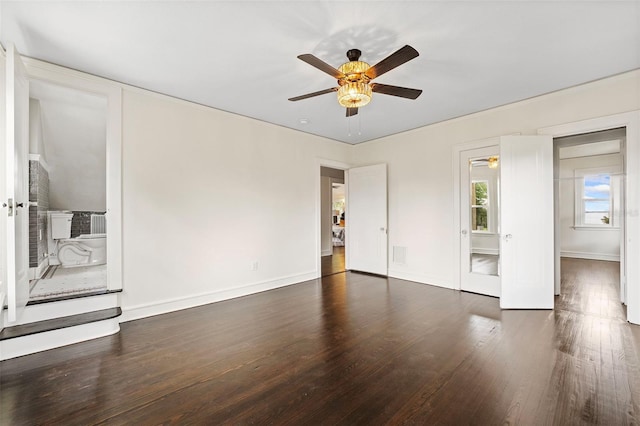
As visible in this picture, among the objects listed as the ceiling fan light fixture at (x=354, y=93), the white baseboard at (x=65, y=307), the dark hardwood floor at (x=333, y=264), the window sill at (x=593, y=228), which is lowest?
the dark hardwood floor at (x=333, y=264)

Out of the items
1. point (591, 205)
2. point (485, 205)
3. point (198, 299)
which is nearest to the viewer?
point (198, 299)

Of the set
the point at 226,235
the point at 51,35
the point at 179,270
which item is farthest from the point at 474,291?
the point at 51,35

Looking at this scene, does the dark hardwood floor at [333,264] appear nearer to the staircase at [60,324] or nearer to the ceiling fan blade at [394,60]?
the staircase at [60,324]

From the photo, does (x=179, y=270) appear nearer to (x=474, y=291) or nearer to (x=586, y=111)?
(x=474, y=291)

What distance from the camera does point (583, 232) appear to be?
7.29 m

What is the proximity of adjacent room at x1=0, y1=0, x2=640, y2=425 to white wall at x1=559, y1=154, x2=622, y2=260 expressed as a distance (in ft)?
6.08

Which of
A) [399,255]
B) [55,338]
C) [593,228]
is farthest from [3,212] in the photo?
[593,228]

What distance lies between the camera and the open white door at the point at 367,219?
18.0 ft

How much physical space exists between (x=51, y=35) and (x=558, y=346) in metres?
5.32

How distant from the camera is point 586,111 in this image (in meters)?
3.43

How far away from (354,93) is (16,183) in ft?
9.62

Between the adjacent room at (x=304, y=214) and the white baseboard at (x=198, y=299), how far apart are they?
3 cm


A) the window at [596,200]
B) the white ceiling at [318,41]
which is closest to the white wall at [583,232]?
the window at [596,200]

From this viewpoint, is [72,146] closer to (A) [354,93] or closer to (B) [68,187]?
(B) [68,187]
